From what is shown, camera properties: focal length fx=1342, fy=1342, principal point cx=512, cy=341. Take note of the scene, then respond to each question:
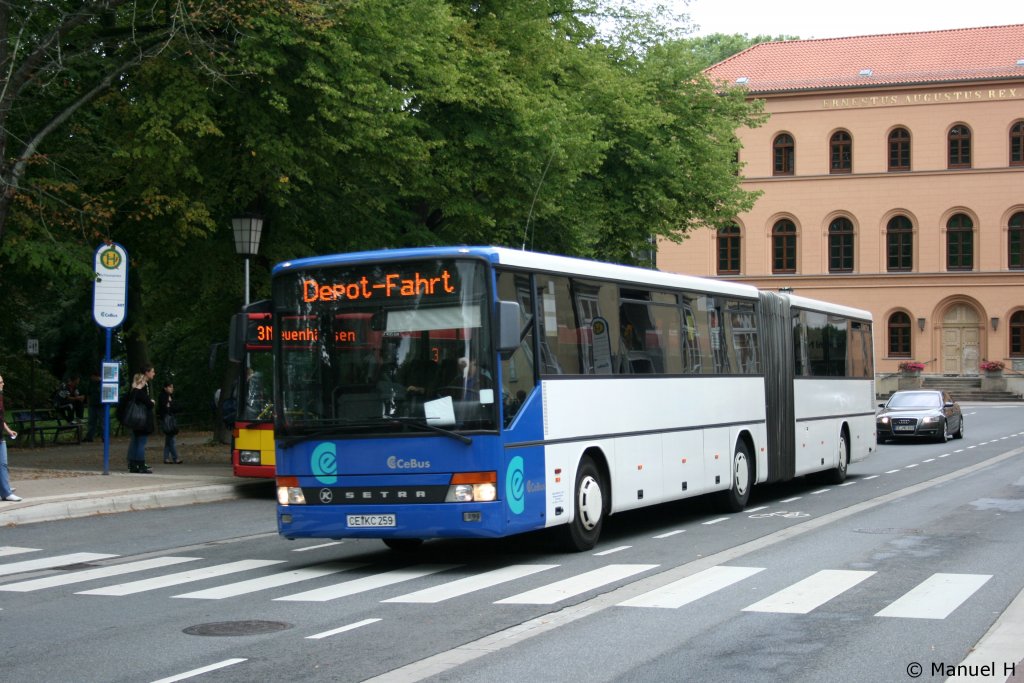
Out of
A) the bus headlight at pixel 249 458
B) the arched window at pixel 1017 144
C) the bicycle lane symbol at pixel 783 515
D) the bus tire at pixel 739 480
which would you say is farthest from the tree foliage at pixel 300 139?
the arched window at pixel 1017 144

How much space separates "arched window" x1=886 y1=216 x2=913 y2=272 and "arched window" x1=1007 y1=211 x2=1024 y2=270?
5.13 meters

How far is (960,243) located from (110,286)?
5954cm

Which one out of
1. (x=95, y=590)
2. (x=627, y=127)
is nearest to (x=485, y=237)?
(x=627, y=127)

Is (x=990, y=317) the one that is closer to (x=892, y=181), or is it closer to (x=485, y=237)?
(x=892, y=181)

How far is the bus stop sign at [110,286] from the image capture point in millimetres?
22391

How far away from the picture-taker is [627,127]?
109 ft

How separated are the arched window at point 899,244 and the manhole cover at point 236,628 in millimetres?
68218

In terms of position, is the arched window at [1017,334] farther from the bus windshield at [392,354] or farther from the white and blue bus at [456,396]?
the bus windshield at [392,354]

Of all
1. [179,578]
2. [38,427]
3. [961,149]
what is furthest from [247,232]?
[961,149]

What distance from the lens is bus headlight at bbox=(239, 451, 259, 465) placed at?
20.9 m

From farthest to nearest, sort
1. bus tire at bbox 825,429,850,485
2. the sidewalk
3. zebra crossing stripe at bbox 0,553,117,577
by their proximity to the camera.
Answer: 1. bus tire at bbox 825,429,850,485
2. the sidewalk
3. zebra crossing stripe at bbox 0,553,117,577

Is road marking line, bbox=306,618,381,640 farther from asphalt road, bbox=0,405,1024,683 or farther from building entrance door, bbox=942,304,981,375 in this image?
building entrance door, bbox=942,304,981,375

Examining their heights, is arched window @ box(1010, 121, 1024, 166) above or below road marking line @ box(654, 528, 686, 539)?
above

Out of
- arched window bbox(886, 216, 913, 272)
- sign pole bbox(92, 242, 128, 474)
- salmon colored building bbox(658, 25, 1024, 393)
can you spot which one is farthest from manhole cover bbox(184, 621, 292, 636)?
arched window bbox(886, 216, 913, 272)
